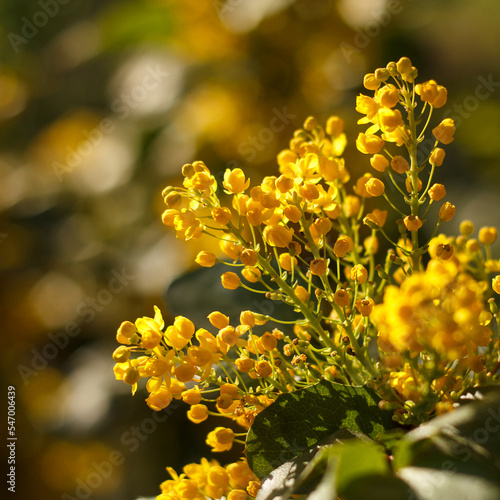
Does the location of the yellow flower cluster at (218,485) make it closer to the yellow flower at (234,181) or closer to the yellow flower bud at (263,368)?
the yellow flower bud at (263,368)

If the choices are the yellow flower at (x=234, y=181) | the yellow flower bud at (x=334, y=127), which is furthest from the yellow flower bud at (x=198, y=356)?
the yellow flower bud at (x=334, y=127)

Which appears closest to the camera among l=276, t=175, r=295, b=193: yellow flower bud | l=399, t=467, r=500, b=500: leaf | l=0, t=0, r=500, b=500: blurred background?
l=399, t=467, r=500, b=500: leaf

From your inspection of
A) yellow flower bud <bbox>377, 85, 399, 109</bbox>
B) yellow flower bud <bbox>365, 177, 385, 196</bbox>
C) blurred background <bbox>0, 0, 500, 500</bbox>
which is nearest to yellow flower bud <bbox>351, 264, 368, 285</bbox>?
yellow flower bud <bbox>365, 177, 385, 196</bbox>

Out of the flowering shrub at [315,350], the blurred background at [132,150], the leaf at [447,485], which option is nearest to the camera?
the leaf at [447,485]

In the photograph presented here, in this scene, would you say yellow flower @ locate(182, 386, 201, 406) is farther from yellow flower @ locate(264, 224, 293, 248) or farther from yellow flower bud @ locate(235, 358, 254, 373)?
yellow flower @ locate(264, 224, 293, 248)

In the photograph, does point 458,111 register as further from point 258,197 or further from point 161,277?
point 258,197

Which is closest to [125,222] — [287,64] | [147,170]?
[147,170]
